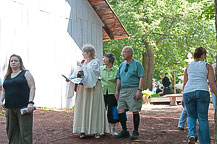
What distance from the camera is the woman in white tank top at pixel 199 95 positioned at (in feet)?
16.9

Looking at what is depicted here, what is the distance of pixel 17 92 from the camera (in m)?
5.00

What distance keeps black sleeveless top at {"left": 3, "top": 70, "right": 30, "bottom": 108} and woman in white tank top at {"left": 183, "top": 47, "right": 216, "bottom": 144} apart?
2.58 metres

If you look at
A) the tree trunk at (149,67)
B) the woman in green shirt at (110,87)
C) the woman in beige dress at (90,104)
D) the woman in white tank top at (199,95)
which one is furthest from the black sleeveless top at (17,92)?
the tree trunk at (149,67)

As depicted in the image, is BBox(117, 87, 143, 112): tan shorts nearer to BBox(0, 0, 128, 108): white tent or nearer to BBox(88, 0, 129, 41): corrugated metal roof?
BBox(0, 0, 128, 108): white tent

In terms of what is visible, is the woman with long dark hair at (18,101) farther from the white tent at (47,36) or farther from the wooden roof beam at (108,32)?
the wooden roof beam at (108,32)

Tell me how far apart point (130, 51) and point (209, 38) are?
716 inches

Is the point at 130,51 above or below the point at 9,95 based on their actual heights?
above

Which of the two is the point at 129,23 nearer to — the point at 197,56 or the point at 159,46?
the point at 159,46

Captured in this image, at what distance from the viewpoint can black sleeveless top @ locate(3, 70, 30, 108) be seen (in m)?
5.00

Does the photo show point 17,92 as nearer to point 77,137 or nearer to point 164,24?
point 77,137

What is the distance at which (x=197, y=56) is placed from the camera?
5.42m

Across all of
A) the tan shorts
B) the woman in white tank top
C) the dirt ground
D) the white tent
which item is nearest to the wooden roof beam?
the white tent

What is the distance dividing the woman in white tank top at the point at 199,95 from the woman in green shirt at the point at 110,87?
6.24ft

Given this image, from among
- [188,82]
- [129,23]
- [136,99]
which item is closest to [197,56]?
[188,82]
